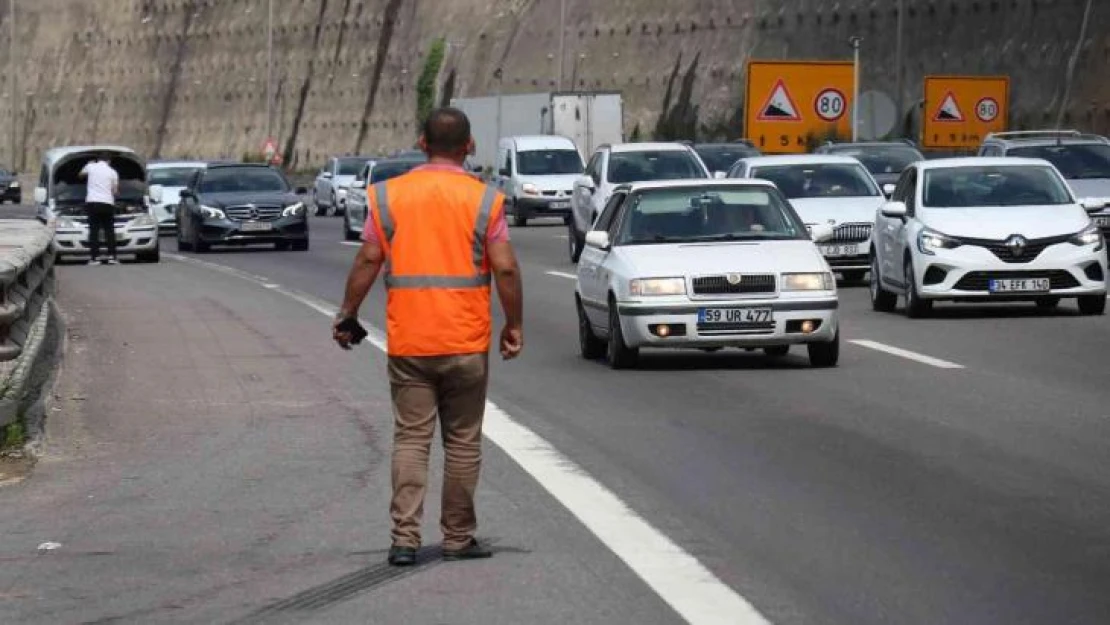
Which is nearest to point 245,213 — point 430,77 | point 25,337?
point 25,337

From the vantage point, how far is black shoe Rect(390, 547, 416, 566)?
8.77 m

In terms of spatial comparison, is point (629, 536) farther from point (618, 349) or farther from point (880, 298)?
point (880, 298)

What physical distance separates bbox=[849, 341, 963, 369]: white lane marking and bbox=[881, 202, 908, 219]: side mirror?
3.91m

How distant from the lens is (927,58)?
7206cm

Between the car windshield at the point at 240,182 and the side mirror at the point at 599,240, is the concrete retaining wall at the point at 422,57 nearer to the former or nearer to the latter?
the car windshield at the point at 240,182

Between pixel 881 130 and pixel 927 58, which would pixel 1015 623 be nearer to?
pixel 881 130

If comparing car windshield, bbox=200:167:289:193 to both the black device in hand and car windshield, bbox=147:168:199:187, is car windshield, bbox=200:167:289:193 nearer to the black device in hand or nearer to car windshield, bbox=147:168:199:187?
car windshield, bbox=147:168:199:187

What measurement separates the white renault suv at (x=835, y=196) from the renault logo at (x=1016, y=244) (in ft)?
17.9

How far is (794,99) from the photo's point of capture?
49.9 meters

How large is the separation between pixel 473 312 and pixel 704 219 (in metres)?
9.87

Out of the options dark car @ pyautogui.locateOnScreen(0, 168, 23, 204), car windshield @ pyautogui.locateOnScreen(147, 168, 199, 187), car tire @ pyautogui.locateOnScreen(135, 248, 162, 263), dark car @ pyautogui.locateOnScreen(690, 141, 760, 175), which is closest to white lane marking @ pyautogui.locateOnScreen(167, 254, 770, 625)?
car tire @ pyautogui.locateOnScreen(135, 248, 162, 263)

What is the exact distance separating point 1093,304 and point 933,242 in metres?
1.61

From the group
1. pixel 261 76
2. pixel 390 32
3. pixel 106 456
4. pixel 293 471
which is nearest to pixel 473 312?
pixel 293 471

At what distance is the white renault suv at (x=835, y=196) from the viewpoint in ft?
95.6
